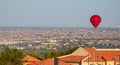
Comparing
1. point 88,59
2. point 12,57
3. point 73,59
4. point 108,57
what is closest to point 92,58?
point 88,59

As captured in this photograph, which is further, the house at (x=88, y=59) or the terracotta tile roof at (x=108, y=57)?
the terracotta tile roof at (x=108, y=57)

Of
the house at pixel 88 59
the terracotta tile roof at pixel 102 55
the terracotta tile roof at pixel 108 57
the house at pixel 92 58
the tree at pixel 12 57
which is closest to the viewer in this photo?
the tree at pixel 12 57

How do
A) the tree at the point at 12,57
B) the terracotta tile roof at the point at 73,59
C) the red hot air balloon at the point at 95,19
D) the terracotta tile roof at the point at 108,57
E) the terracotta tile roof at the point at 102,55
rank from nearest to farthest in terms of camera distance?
the red hot air balloon at the point at 95,19
the tree at the point at 12,57
the terracotta tile roof at the point at 102,55
the terracotta tile roof at the point at 73,59
the terracotta tile roof at the point at 108,57

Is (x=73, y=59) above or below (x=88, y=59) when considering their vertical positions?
below

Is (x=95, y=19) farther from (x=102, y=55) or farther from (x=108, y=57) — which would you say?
(x=102, y=55)

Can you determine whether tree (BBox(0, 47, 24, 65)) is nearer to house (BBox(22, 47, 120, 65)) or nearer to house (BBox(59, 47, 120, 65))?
house (BBox(22, 47, 120, 65))

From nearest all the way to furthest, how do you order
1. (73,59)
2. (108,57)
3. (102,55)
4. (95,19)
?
(95,19)
(73,59)
(108,57)
(102,55)

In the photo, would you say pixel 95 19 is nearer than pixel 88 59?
Yes

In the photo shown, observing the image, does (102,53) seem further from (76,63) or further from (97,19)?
(97,19)

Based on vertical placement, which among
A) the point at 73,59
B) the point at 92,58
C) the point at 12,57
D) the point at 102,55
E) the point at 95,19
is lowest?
the point at 73,59

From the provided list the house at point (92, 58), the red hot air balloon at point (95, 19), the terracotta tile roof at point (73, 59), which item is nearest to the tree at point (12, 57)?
the house at point (92, 58)

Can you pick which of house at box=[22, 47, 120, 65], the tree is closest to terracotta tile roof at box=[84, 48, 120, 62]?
house at box=[22, 47, 120, 65]

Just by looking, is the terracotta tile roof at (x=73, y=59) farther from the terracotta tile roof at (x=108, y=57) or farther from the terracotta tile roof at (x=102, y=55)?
the terracotta tile roof at (x=108, y=57)
